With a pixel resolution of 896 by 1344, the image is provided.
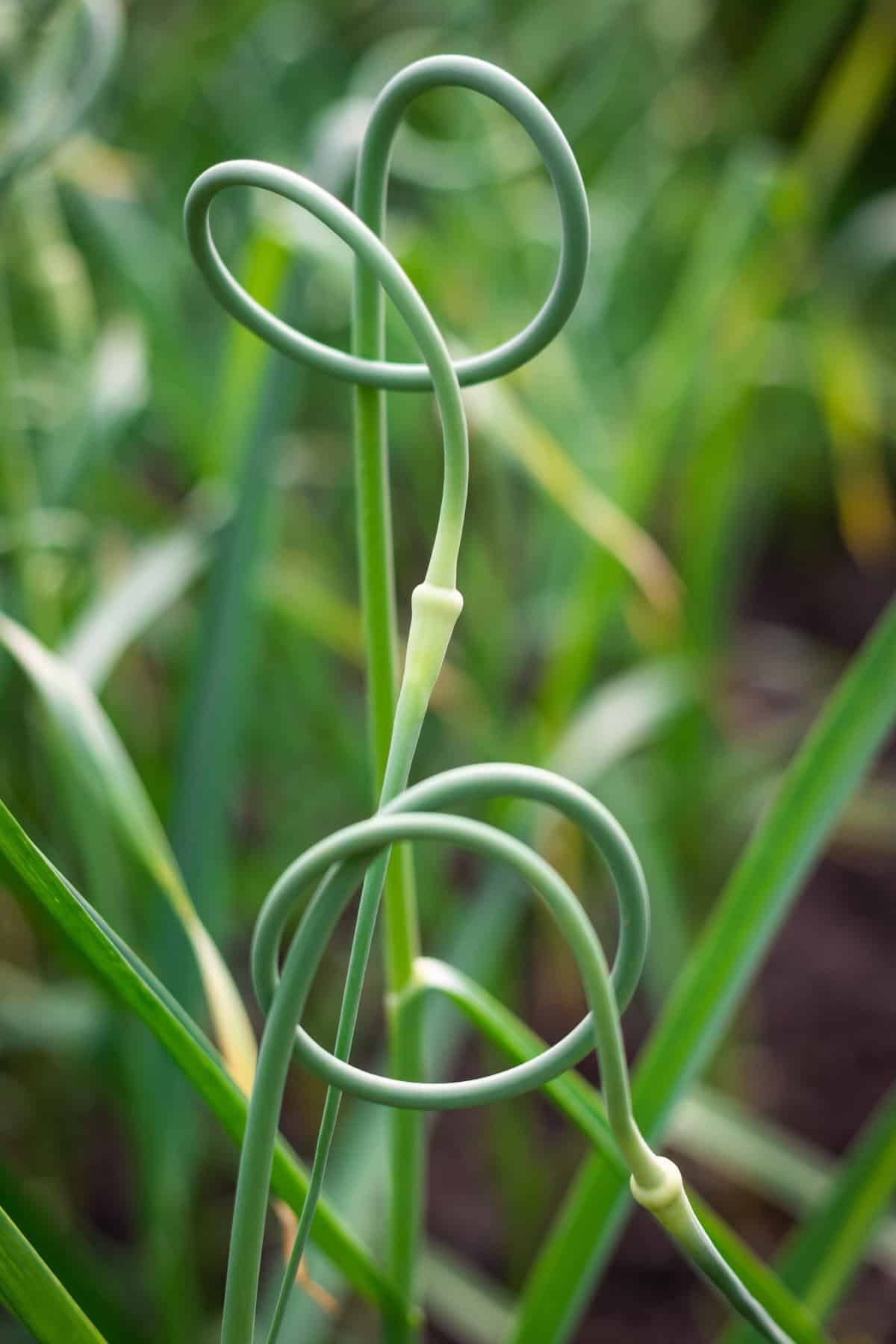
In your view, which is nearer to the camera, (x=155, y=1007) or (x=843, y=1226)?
(x=155, y=1007)

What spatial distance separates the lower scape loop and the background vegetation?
6.1 inches

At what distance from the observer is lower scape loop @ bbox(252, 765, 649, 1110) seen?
0.13 metres

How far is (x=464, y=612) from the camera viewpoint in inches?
29.5

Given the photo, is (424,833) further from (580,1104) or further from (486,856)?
(580,1104)

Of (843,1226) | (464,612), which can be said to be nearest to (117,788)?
(843,1226)

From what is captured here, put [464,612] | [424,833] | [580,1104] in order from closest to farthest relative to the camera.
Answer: [424,833] < [580,1104] < [464,612]

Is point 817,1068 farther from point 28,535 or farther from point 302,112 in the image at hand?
point 302,112

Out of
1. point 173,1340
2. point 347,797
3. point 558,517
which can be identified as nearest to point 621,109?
point 558,517

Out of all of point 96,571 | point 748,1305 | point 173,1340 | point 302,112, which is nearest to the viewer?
point 748,1305

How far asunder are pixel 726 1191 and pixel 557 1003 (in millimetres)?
159

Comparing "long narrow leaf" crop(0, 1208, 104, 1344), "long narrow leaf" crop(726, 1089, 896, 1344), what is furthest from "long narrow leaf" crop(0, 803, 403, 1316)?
"long narrow leaf" crop(726, 1089, 896, 1344)

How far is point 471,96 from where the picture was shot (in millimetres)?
696

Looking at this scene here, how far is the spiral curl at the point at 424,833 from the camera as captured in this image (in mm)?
131

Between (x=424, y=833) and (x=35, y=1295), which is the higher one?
(x=424, y=833)
